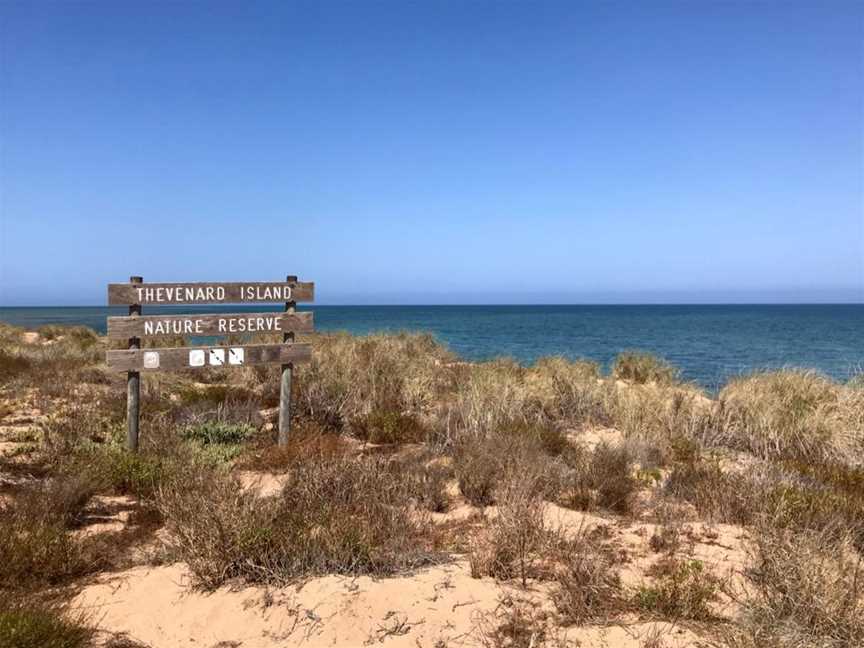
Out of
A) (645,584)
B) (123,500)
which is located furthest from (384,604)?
(123,500)

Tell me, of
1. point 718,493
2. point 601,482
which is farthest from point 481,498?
point 718,493

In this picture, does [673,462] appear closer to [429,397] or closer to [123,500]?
[429,397]

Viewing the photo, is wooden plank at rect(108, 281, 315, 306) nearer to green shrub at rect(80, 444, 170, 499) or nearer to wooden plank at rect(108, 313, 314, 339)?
wooden plank at rect(108, 313, 314, 339)

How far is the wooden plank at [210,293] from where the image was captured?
7273 millimetres

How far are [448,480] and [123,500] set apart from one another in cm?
338

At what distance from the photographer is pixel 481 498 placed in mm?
Answer: 5844

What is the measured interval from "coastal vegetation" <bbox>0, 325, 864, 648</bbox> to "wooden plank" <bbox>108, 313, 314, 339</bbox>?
1.31 m

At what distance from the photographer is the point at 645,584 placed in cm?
408

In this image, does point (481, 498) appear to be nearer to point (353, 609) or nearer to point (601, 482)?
point (601, 482)

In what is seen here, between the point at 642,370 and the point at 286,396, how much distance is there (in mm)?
10068

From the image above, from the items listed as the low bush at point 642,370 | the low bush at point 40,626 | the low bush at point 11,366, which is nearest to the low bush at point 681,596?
the low bush at point 40,626

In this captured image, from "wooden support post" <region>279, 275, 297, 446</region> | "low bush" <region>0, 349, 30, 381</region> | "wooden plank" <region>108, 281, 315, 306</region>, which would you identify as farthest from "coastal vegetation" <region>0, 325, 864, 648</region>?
"wooden plank" <region>108, 281, 315, 306</region>

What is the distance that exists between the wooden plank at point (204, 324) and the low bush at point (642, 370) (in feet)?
28.8

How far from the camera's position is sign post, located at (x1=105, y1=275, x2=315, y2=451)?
23.7 feet
